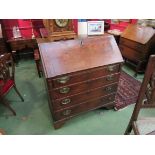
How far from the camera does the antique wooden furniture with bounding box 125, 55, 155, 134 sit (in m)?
0.97

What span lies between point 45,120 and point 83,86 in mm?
794

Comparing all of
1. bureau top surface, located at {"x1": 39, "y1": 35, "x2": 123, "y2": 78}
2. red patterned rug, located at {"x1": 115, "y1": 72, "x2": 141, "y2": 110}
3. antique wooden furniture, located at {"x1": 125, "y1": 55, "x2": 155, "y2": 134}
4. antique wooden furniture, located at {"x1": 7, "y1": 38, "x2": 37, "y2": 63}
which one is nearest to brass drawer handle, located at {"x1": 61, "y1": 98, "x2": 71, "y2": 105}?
bureau top surface, located at {"x1": 39, "y1": 35, "x2": 123, "y2": 78}

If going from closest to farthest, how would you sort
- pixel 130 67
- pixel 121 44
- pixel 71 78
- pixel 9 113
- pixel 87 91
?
pixel 71 78
pixel 87 91
pixel 9 113
pixel 121 44
pixel 130 67

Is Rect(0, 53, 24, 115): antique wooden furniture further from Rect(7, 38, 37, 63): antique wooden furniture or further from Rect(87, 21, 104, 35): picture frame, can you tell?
Rect(7, 38, 37, 63): antique wooden furniture

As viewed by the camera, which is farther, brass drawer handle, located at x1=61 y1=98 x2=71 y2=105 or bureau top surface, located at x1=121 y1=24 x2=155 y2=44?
bureau top surface, located at x1=121 y1=24 x2=155 y2=44

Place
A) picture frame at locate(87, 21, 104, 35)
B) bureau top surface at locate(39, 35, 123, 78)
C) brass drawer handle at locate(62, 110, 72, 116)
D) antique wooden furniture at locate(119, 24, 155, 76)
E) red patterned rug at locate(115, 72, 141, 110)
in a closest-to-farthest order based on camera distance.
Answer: bureau top surface at locate(39, 35, 123, 78)
brass drawer handle at locate(62, 110, 72, 116)
picture frame at locate(87, 21, 104, 35)
red patterned rug at locate(115, 72, 141, 110)
antique wooden furniture at locate(119, 24, 155, 76)

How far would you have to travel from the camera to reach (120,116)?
207cm

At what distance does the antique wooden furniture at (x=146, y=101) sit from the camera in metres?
0.97

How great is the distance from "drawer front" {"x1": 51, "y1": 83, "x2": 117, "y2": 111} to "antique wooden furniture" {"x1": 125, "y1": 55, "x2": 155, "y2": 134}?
634mm

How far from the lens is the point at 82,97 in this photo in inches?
70.4
